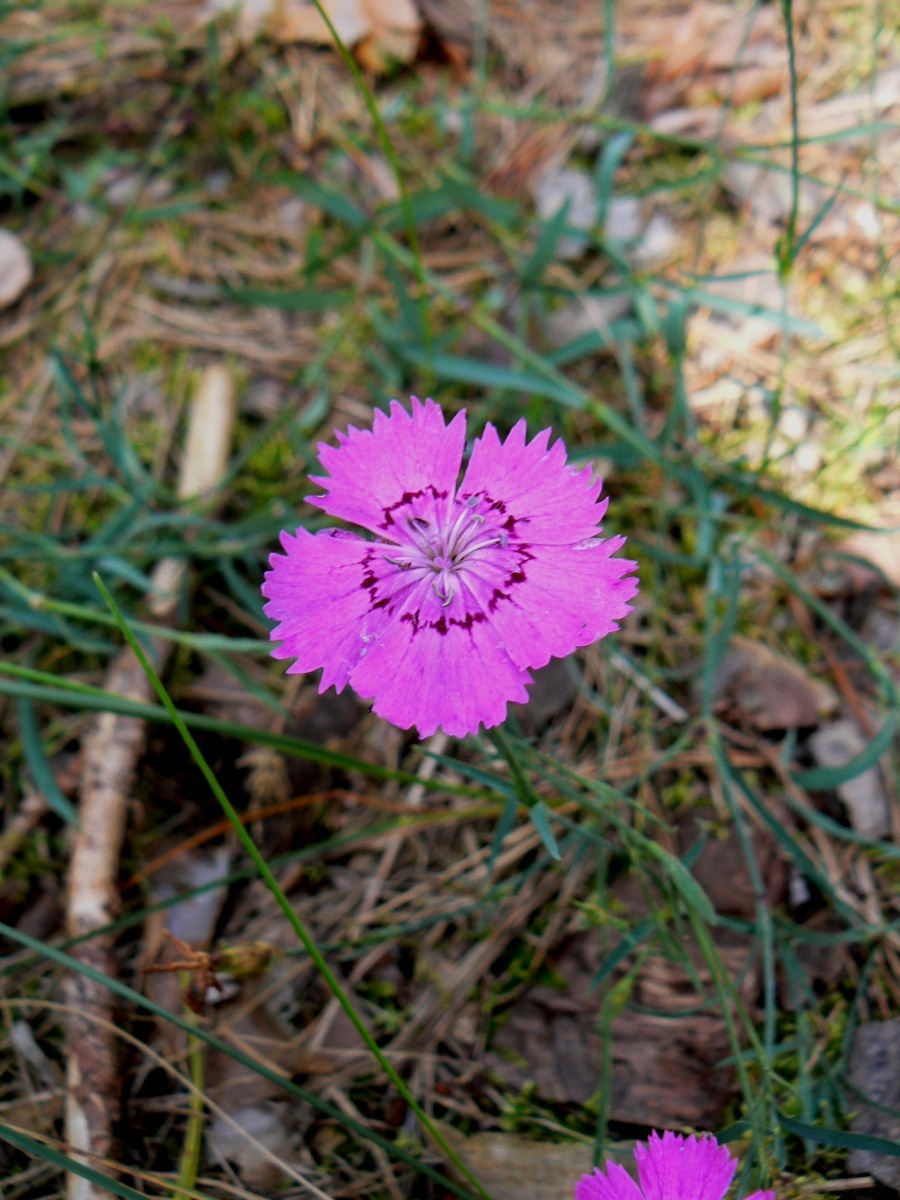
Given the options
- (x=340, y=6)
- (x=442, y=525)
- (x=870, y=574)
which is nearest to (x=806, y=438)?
(x=870, y=574)

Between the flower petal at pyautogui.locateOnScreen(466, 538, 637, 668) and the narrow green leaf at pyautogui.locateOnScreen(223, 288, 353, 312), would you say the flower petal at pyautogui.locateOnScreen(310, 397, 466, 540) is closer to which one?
the flower petal at pyautogui.locateOnScreen(466, 538, 637, 668)

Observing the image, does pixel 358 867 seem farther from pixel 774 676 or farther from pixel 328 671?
pixel 774 676

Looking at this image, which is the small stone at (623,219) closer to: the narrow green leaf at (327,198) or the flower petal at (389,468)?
the narrow green leaf at (327,198)

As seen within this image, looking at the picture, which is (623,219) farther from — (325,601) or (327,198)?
(325,601)

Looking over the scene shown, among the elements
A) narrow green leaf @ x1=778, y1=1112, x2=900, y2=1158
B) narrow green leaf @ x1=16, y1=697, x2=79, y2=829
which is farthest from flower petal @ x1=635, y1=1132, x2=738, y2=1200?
narrow green leaf @ x1=16, y1=697, x2=79, y2=829

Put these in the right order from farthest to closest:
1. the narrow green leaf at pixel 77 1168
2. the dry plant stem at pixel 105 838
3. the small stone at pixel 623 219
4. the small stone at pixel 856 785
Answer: the small stone at pixel 623 219
the small stone at pixel 856 785
the dry plant stem at pixel 105 838
the narrow green leaf at pixel 77 1168

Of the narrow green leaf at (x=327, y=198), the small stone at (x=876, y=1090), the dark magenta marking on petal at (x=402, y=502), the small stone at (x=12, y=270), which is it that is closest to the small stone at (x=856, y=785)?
the small stone at (x=876, y=1090)
